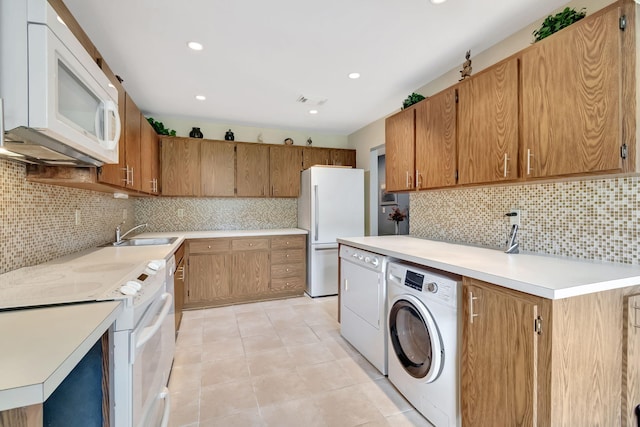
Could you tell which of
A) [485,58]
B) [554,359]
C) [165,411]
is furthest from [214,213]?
[554,359]

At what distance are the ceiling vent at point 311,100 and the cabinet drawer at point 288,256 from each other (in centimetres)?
199

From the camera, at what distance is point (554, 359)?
43.1 inches

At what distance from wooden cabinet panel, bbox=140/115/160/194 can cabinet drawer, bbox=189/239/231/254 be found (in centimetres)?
81

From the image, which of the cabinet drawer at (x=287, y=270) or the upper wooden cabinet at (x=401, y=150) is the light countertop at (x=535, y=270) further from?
the cabinet drawer at (x=287, y=270)

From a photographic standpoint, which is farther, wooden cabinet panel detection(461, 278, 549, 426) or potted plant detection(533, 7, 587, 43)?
potted plant detection(533, 7, 587, 43)

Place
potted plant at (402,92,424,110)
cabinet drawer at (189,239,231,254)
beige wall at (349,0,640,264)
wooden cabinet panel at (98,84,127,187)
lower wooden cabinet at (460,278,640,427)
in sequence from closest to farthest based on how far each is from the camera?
lower wooden cabinet at (460,278,640,427) → beige wall at (349,0,640,264) → wooden cabinet panel at (98,84,127,187) → potted plant at (402,92,424,110) → cabinet drawer at (189,239,231,254)

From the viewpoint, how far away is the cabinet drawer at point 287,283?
12.9 ft

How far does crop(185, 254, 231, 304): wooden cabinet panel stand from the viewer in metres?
3.54

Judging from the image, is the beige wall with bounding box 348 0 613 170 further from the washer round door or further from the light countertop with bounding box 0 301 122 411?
the light countertop with bounding box 0 301 122 411

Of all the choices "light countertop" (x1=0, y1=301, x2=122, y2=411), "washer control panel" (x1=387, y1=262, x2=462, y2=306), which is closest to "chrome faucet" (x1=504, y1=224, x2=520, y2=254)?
"washer control panel" (x1=387, y1=262, x2=462, y2=306)

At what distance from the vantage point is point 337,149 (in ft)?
15.1

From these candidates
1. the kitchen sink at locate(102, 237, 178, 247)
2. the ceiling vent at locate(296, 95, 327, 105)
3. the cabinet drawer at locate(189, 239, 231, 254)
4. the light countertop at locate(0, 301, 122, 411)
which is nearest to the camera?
the light countertop at locate(0, 301, 122, 411)

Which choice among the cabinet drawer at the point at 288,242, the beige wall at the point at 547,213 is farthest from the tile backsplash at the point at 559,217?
the cabinet drawer at the point at 288,242

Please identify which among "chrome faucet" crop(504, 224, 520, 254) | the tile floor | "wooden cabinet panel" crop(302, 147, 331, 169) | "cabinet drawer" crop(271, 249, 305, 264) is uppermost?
"wooden cabinet panel" crop(302, 147, 331, 169)
